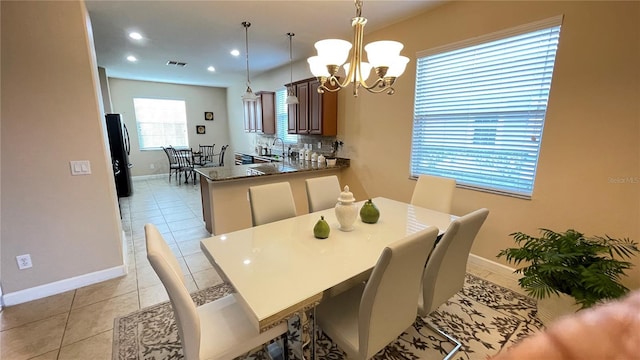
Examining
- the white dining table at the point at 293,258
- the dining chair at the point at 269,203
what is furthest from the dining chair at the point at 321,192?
the white dining table at the point at 293,258

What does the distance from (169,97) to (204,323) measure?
7.79 metres

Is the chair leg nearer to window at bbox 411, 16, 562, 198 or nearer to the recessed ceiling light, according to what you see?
window at bbox 411, 16, 562, 198

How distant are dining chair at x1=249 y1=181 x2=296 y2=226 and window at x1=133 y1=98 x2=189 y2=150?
674 cm

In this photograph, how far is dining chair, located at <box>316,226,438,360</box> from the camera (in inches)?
42.6

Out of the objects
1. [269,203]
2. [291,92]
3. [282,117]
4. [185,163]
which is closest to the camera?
[269,203]

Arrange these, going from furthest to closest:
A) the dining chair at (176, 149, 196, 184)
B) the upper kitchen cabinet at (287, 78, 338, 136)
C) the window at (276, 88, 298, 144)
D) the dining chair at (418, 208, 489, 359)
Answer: the dining chair at (176, 149, 196, 184), the window at (276, 88, 298, 144), the upper kitchen cabinet at (287, 78, 338, 136), the dining chair at (418, 208, 489, 359)

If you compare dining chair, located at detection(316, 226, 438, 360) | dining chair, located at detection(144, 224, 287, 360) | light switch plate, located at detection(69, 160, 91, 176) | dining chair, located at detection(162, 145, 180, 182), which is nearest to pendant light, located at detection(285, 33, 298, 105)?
light switch plate, located at detection(69, 160, 91, 176)

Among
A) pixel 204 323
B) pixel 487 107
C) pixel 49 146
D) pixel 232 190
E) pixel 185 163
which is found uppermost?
pixel 487 107

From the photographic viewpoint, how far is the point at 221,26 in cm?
321

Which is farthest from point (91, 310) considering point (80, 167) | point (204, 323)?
point (204, 323)

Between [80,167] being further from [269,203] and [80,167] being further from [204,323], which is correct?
[204,323]

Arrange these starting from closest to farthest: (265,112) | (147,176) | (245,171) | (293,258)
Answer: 1. (293,258)
2. (245,171)
3. (265,112)
4. (147,176)

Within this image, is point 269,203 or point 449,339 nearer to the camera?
point 449,339

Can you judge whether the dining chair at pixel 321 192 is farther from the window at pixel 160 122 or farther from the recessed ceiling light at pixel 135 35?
the window at pixel 160 122
